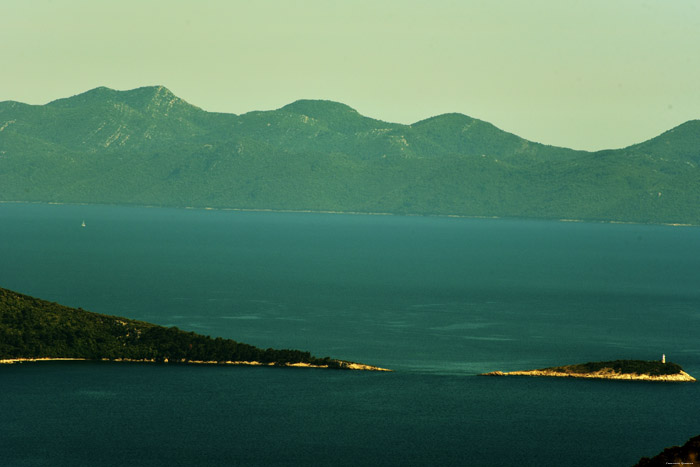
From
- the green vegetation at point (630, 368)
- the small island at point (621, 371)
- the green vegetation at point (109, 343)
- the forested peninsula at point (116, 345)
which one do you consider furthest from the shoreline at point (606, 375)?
the green vegetation at point (109, 343)

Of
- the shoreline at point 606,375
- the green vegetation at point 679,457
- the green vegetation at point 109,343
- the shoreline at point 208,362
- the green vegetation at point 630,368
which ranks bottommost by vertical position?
the green vegetation at point 679,457

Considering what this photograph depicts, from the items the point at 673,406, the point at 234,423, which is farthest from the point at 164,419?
the point at 673,406

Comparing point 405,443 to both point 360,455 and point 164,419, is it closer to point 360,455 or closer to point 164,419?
point 360,455

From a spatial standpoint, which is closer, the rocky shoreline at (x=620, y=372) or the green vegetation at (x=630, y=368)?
the rocky shoreline at (x=620, y=372)

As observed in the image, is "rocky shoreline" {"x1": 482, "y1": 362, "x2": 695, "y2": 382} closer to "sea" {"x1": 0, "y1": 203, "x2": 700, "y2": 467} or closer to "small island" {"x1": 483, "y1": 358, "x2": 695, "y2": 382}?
"small island" {"x1": 483, "y1": 358, "x2": 695, "y2": 382}

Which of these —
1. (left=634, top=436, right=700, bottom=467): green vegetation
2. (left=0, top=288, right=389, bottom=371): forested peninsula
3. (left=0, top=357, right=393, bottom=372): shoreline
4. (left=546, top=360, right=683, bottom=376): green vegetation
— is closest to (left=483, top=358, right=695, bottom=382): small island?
(left=546, top=360, right=683, bottom=376): green vegetation

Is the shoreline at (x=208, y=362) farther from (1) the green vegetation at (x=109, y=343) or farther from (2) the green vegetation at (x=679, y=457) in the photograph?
(2) the green vegetation at (x=679, y=457)
